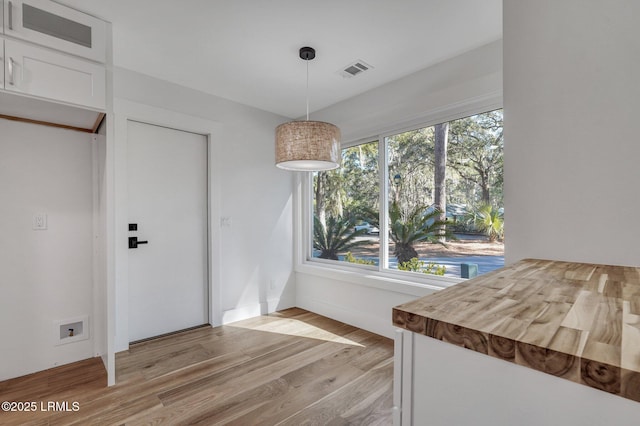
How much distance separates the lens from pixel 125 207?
99.9 inches

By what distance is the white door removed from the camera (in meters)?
2.65

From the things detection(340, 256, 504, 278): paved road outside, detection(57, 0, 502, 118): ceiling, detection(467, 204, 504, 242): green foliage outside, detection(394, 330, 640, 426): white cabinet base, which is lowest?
detection(340, 256, 504, 278): paved road outside

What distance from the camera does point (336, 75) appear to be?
2648 mm

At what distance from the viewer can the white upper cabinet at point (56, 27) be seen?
1.63 metres

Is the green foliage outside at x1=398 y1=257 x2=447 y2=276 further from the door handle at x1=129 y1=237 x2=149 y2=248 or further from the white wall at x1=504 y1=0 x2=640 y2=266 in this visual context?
the door handle at x1=129 y1=237 x2=149 y2=248

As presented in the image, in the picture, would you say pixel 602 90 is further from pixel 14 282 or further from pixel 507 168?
pixel 14 282

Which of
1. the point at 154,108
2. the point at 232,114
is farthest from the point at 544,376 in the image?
the point at 232,114

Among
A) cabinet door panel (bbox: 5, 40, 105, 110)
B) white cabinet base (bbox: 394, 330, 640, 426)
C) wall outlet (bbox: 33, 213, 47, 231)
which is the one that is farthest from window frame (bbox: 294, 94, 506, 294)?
wall outlet (bbox: 33, 213, 47, 231)

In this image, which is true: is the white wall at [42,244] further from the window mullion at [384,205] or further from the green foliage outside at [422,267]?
the green foliage outside at [422,267]

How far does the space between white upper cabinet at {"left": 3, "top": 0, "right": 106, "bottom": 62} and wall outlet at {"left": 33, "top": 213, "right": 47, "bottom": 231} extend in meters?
1.17

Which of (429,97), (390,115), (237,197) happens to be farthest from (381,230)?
(237,197)

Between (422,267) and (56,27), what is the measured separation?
10.2ft

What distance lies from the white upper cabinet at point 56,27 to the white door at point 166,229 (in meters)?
0.81

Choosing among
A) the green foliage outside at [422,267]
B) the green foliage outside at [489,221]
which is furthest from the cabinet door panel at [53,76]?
the green foliage outside at [489,221]
